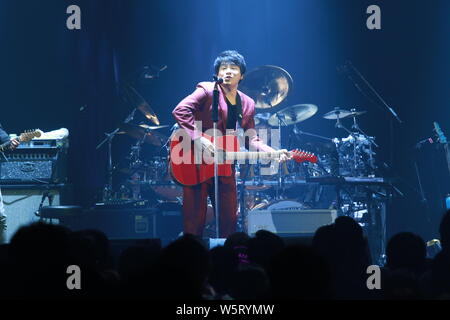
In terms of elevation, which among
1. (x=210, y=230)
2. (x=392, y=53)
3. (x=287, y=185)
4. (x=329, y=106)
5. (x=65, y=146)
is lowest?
(x=210, y=230)

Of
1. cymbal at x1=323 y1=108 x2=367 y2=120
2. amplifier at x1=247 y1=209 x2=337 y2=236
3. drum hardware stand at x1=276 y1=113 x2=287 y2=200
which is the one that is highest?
cymbal at x1=323 y1=108 x2=367 y2=120

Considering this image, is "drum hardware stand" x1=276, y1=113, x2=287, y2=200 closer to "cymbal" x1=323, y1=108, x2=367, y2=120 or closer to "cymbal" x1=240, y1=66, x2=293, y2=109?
"cymbal" x1=240, y1=66, x2=293, y2=109

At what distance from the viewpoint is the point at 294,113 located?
34.6ft

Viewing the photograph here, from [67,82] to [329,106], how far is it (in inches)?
198

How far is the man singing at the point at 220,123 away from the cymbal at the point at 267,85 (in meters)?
3.31

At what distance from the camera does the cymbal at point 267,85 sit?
995 cm

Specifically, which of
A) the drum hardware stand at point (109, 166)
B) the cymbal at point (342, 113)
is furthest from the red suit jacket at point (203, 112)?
the cymbal at point (342, 113)

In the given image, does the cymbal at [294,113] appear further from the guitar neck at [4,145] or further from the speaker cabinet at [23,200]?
the guitar neck at [4,145]

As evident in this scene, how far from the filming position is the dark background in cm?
990

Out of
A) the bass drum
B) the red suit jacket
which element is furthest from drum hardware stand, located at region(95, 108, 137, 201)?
the red suit jacket

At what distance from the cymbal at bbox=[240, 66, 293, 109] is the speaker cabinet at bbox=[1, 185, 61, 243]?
3.57 metres
